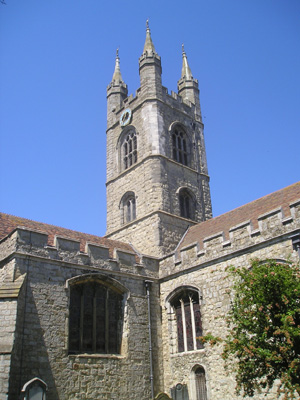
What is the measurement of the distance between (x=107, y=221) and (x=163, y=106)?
712 cm

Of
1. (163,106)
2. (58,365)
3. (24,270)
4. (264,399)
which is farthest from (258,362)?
(163,106)

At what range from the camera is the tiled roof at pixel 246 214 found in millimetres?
16672

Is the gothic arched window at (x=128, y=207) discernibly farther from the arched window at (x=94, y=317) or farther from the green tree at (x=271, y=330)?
the green tree at (x=271, y=330)

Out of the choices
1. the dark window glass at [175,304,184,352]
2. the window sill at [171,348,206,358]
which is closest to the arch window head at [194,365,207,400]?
the window sill at [171,348,206,358]

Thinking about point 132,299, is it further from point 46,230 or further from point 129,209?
point 129,209

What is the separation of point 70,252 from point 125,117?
12.1 metres

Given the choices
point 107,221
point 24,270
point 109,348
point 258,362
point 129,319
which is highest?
point 107,221

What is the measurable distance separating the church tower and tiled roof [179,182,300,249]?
106cm

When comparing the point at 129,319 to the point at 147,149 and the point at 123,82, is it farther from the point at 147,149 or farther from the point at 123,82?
the point at 123,82

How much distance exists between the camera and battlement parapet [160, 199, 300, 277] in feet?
43.5

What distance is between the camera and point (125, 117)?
81.6 feet

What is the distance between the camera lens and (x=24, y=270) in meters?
13.5

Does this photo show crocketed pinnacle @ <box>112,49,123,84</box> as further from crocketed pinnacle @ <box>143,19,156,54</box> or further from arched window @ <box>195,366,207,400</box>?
arched window @ <box>195,366,207,400</box>

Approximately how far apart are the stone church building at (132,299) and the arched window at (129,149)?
9.17ft
